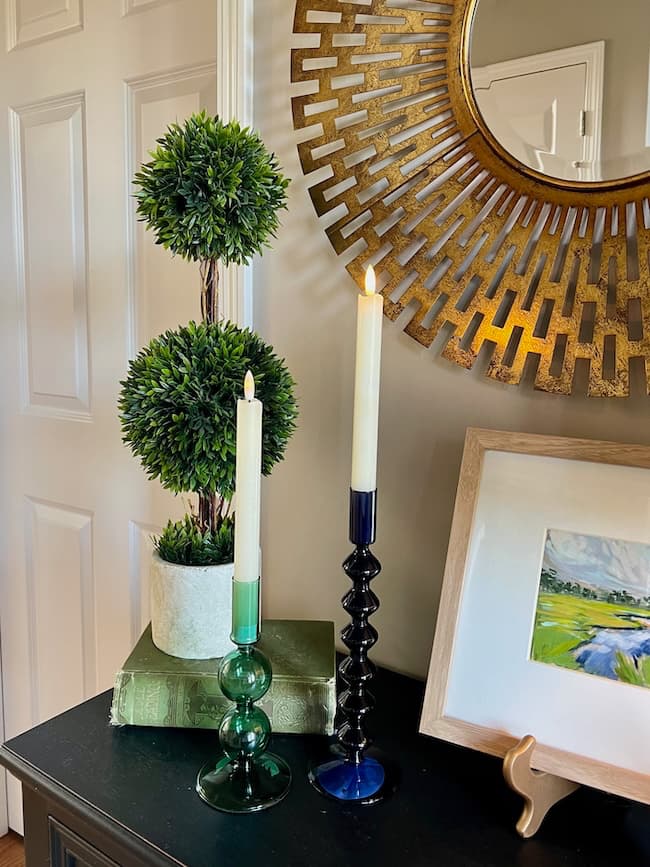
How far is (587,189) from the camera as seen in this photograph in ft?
2.51

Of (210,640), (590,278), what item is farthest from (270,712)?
(590,278)

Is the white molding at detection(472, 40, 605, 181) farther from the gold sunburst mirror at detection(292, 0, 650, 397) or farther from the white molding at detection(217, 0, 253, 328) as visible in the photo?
the white molding at detection(217, 0, 253, 328)

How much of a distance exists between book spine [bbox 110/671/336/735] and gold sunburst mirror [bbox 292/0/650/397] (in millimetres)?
434

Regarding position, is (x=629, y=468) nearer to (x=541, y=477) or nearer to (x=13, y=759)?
(x=541, y=477)

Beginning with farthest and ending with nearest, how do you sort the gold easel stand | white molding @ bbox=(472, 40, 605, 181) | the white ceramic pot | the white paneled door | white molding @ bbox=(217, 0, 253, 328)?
the white paneled door, white molding @ bbox=(217, 0, 253, 328), the white ceramic pot, white molding @ bbox=(472, 40, 605, 181), the gold easel stand

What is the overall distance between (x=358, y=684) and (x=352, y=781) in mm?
93

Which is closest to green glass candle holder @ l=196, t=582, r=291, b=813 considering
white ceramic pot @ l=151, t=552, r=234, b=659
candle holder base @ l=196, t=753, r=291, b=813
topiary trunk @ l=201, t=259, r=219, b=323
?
candle holder base @ l=196, t=753, r=291, b=813

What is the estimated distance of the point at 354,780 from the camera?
728 mm

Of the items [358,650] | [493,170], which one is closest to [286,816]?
[358,650]

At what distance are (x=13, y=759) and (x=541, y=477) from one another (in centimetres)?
64

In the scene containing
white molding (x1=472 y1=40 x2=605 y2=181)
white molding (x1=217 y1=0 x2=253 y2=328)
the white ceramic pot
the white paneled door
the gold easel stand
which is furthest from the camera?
the white paneled door

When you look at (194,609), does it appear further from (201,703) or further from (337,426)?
(337,426)

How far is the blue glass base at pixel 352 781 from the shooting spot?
2.35ft

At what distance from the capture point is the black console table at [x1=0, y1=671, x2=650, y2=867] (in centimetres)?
65
